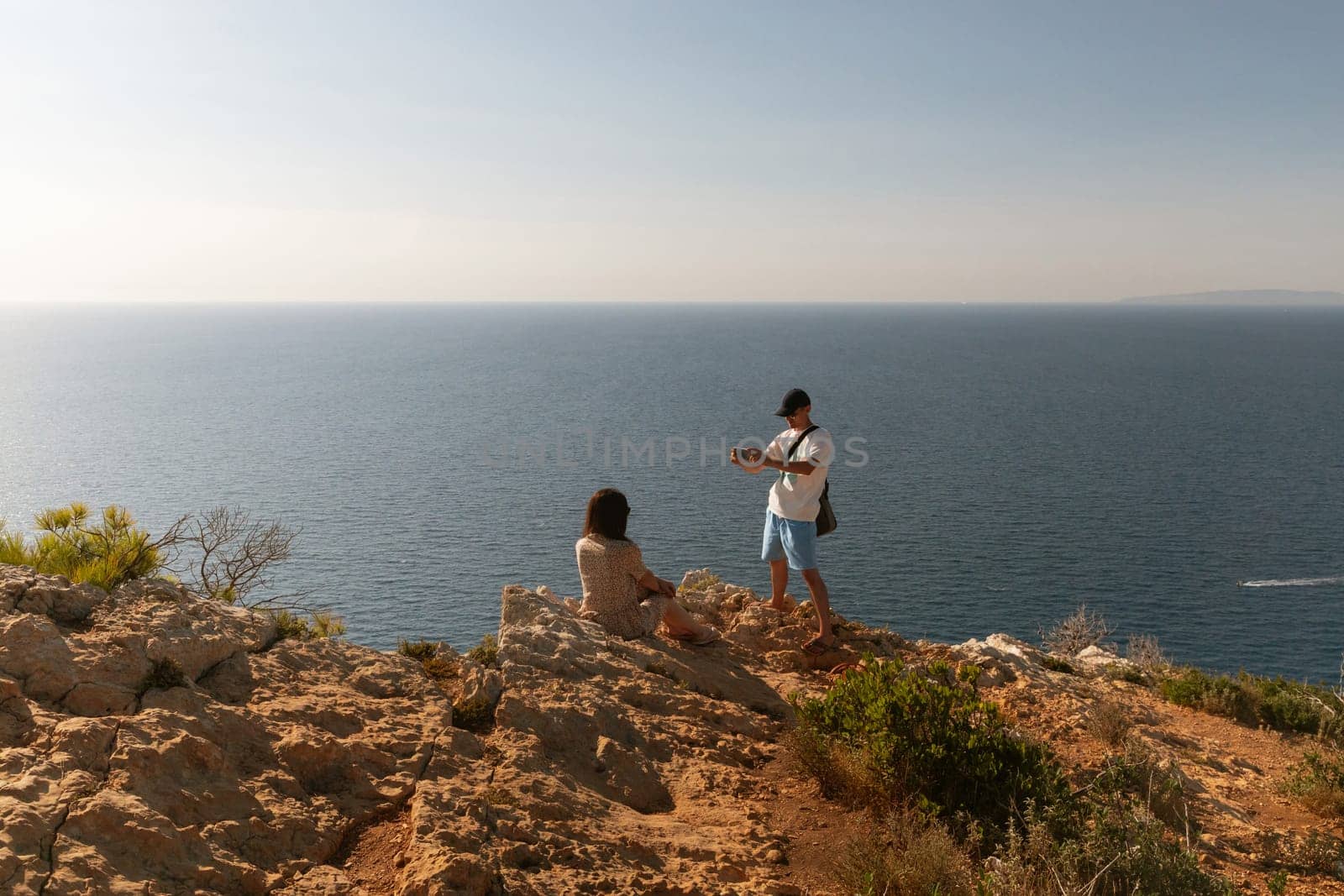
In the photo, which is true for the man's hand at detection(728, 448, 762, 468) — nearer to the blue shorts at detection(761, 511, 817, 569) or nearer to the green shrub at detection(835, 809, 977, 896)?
the blue shorts at detection(761, 511, 817, 569)

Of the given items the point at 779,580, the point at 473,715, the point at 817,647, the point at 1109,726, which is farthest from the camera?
the point at 779,580

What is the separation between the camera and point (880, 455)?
229 feet

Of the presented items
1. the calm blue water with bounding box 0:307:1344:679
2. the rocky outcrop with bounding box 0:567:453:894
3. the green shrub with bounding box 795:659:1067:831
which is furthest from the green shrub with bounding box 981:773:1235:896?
the calm blue water with bounding box 0:307:1344:679

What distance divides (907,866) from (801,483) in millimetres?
4698

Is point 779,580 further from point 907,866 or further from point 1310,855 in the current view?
point 1310,855

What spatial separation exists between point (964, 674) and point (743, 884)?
7.85 feet

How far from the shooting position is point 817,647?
29.8 ft

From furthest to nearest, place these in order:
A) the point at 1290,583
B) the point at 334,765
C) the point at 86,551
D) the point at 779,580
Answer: the point at 1290,583 → the point at 779,580 → the point at 86,551 → the point at 334,765

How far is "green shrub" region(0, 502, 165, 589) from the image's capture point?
5.91m

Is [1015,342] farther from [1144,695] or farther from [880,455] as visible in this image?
[1144,695]

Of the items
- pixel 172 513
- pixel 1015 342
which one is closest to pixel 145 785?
pixel 172 513

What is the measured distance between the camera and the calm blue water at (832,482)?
41562 millimetres

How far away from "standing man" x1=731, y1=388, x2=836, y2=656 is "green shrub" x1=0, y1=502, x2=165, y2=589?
533cm

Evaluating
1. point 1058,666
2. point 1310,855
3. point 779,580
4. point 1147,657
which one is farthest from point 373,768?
point 1147,657
